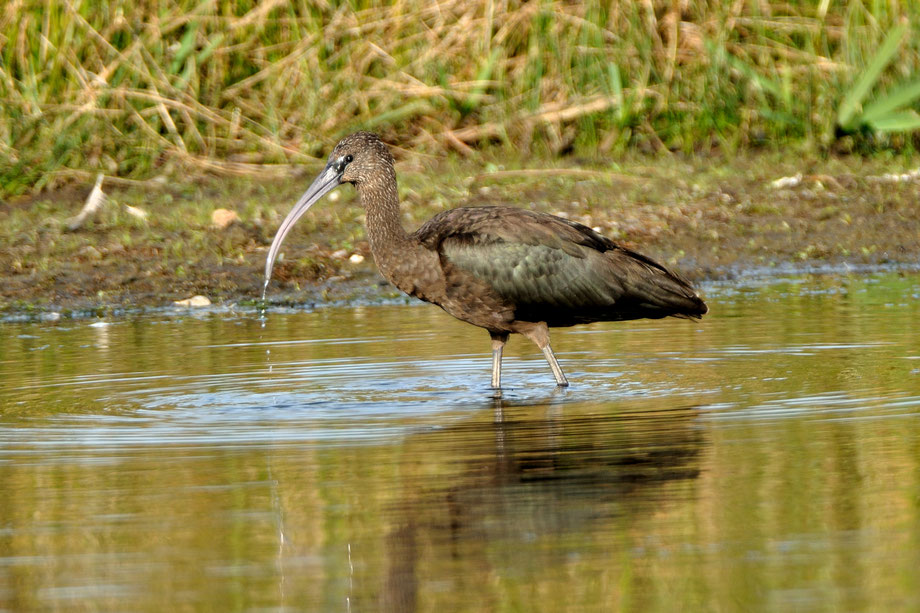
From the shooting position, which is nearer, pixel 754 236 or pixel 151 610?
pixel 151 610

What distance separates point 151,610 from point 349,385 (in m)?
3.66

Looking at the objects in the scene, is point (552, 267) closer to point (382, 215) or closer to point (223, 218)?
point (382, 215)

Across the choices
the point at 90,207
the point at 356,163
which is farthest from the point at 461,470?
the point at 90,207

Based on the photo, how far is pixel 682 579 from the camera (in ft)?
12.5

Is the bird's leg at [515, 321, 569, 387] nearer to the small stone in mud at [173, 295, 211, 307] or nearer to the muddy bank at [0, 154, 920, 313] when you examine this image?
the muddy bank at [0, 154, 920, 313]

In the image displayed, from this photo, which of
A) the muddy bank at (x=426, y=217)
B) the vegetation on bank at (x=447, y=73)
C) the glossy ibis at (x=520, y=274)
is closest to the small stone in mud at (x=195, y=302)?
the muddy bank at (x=426, y=217)

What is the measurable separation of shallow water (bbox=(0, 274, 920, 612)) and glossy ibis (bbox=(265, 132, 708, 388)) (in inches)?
11.5

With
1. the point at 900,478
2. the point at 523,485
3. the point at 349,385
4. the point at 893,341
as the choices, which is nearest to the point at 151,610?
the point at 523,485

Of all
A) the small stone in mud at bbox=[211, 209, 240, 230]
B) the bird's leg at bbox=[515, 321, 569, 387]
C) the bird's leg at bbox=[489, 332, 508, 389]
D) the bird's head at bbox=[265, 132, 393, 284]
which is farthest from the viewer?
the small stone in mud at bbox=[211, 209, 240, 230]

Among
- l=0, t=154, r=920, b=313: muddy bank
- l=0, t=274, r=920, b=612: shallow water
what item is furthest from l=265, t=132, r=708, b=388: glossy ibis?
l=0, t=154, r=920, b=313: muddy bank

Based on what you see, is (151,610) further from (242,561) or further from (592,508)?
(592,508)

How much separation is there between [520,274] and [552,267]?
6.9 inches

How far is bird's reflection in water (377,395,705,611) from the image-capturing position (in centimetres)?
410

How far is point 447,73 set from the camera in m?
13.2
